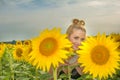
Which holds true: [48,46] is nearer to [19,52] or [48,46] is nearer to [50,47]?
[50,47]

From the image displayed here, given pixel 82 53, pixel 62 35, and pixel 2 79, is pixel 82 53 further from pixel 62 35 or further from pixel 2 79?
pixel 2 79

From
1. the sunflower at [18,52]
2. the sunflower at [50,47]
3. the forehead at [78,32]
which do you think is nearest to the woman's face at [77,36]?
the forehead at [78,32]

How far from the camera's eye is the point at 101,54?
373 centimetres

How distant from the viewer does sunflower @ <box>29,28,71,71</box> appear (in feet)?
12.1

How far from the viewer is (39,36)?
3.86 m

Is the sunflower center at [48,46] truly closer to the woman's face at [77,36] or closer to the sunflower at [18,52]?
the woman's face at [77,36]

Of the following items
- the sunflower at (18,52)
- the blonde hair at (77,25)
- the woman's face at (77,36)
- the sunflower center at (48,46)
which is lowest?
the sunflower at (18,52)

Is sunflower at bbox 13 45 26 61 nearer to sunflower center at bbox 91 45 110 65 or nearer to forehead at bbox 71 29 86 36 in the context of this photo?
forehead at bbox 71 29 86 36

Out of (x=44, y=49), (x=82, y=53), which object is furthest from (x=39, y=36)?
(x=82, y=53)

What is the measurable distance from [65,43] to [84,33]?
2.07m

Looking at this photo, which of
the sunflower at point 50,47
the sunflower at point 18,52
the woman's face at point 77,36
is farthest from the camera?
the sunflower at point 18,52

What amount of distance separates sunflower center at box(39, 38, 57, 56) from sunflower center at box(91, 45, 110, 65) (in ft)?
1.22

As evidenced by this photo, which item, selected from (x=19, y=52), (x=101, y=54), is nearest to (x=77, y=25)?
(x=101, y=54)

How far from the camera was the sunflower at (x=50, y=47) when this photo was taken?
12.1 feet
